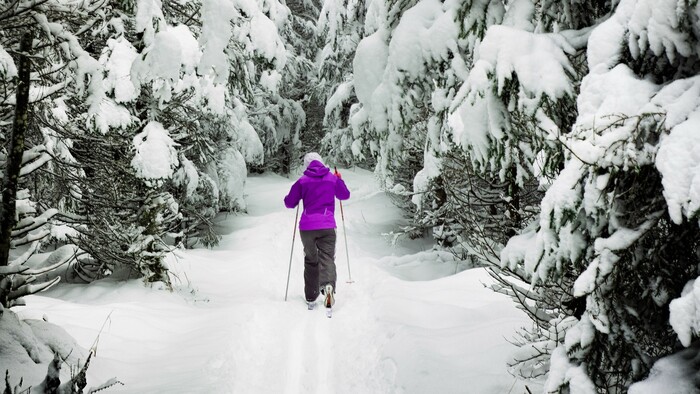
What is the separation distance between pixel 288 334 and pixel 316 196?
2.32 m

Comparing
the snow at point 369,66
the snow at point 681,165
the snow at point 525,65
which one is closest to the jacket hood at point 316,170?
the snow at point 369,66

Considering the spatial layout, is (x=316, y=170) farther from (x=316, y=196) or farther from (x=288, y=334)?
(x=288, y=334)

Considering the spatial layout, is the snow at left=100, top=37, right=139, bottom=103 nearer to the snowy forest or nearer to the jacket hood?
the snowy forest

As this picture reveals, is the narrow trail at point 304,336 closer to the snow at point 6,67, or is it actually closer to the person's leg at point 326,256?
the person's leg at point 326,256

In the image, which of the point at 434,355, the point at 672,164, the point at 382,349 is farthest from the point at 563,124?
the point at 382,349

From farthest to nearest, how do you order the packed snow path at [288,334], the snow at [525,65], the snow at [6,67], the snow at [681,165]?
the packed snow path at [288,334] → the snow at [6,67] → the snow at [525,65] → the snow at [681,165]

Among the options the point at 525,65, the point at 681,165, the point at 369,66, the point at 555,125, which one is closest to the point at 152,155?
the point at 369,66

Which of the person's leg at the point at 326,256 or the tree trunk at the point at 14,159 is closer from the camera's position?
the tree trunk at the point at 14,159

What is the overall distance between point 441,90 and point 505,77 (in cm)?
77

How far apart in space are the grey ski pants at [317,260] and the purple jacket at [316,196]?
0.45 ft

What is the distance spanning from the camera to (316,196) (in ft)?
25.5

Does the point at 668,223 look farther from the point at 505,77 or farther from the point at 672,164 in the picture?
the point at 505,77

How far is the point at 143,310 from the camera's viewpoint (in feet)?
21.5

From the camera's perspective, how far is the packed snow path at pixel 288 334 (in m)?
4.69
